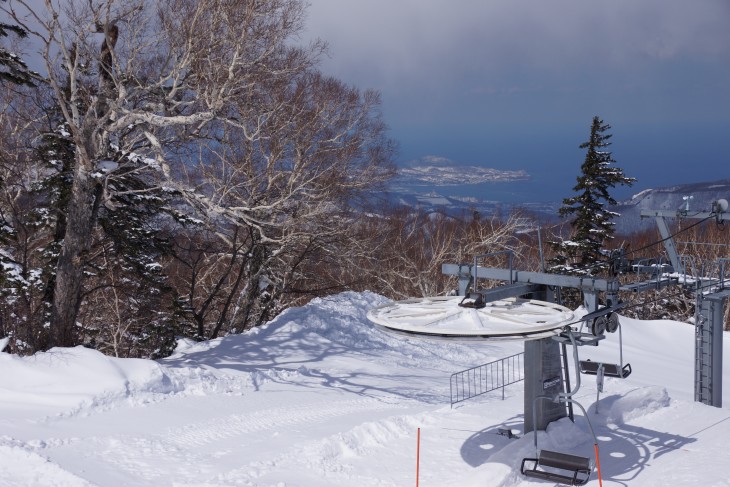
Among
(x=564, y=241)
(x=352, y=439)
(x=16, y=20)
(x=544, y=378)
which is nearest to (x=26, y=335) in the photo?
(x=16, y=20)

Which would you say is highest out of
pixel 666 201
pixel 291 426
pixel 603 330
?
pixel 666 201

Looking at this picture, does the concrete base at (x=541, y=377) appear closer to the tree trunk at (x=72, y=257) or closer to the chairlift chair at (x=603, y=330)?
the chairlift chair at (x=603, y=330)

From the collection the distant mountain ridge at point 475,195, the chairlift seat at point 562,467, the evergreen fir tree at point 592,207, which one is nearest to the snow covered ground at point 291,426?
the chairlift seat at point 562,467

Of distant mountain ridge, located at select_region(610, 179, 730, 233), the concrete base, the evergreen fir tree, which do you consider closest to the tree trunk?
the concrete base

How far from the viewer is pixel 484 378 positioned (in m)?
18.0

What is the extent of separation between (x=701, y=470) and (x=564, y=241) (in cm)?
2404

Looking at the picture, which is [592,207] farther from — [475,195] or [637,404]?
[475,195]

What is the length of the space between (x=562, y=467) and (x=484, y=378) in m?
8.68

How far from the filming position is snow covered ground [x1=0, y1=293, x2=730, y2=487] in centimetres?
983

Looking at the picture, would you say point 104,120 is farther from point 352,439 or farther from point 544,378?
point 544,378

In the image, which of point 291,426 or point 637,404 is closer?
point 291,426

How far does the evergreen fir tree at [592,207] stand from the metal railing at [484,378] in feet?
47.0

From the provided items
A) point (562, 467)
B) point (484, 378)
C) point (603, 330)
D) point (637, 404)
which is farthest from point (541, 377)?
point (484, 378)

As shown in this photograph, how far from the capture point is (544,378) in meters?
10.9
